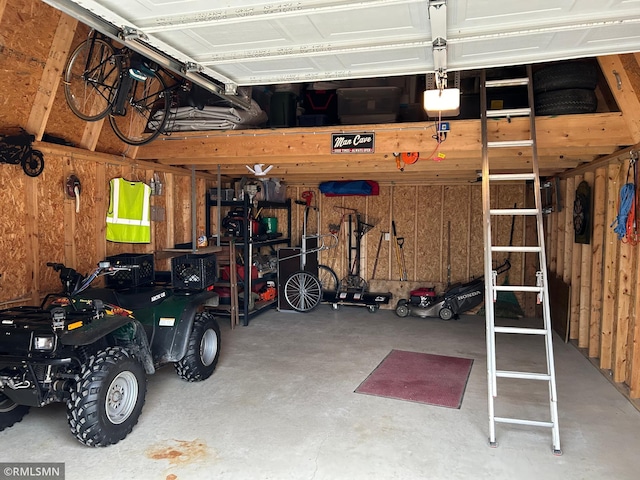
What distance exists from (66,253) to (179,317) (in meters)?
1.45

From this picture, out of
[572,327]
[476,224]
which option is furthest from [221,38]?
[476,224]

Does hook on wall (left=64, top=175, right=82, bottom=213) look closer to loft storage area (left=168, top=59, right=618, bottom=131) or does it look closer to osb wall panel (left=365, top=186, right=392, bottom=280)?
loft storage area (left=168, top=59, right=618, bottom=131)

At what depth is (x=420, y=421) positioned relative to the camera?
3.32 m

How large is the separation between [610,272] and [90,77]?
5.25 metres

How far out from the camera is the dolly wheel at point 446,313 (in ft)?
22.1

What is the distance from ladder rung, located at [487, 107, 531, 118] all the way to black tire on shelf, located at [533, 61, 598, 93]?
320 mm

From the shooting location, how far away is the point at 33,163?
3.80 metres

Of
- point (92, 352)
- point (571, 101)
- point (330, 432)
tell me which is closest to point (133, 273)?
point (92, 352)

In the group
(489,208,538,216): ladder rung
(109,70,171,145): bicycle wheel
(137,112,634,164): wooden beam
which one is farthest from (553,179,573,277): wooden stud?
(109,70,171,145): bicycle wheel

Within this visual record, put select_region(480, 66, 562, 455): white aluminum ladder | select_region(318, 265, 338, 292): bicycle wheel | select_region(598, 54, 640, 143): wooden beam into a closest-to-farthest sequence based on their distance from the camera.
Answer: select_region(480, 66, 562, 455): white aluminum ladder → select_region(598, 54, 640, 143): wooden beam → select_region(318, 265, 338, 292): bicycle wheel

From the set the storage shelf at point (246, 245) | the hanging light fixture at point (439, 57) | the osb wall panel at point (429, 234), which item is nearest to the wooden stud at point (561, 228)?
the osb wall panel at point (429, 234)

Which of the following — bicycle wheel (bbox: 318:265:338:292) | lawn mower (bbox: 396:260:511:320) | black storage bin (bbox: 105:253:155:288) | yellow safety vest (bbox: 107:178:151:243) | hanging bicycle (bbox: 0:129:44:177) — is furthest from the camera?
bicycle wheel (bbox: 318:265:338:292)

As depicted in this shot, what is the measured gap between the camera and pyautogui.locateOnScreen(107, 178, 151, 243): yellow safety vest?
4.84 m

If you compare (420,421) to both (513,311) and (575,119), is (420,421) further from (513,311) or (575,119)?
(513,311)
